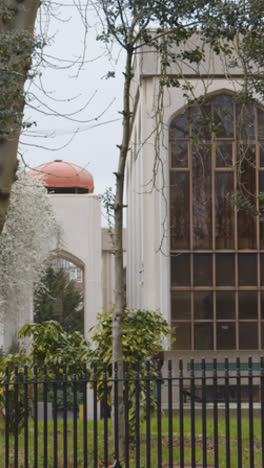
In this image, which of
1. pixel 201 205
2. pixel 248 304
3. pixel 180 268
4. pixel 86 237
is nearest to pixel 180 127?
pixel 201 205

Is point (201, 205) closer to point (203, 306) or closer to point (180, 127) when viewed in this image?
point (180, 127)

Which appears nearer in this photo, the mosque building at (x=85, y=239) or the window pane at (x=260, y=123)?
the window pane at (x=260, y=123)

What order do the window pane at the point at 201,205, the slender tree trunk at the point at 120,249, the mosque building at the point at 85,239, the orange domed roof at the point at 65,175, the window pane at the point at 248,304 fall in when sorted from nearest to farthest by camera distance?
the slender tree trunk at the point at 120,249 → the window pane at the point at 201,205 → the window pane at the point at 248,304 → the mosque building at the point at 85,239 → the orange domed roof at the point at 65,175

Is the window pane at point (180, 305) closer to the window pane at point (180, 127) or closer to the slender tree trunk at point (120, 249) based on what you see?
the window pane at point (180, 127)

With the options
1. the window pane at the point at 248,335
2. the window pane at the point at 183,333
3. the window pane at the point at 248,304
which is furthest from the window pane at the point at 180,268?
the window pane at the point at 248,335

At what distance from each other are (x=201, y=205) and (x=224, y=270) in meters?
2.10

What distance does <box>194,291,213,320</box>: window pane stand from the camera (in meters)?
21.1

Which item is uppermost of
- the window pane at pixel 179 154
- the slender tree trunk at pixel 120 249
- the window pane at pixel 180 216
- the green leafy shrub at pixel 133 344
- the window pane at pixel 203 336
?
the window pane at pixel 179 154

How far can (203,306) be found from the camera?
69.4 feet

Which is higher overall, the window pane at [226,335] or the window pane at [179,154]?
the window pane at [179,154]

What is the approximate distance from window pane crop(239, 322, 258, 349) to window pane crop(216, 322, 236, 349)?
235 mm

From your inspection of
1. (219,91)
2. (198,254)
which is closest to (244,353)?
(198,254)

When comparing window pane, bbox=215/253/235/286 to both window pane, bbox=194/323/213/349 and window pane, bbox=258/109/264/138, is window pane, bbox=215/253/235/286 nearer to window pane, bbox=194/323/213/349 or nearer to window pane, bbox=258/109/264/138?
window pane, bbox=194/323/213/349

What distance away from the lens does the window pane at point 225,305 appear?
2116 cm
